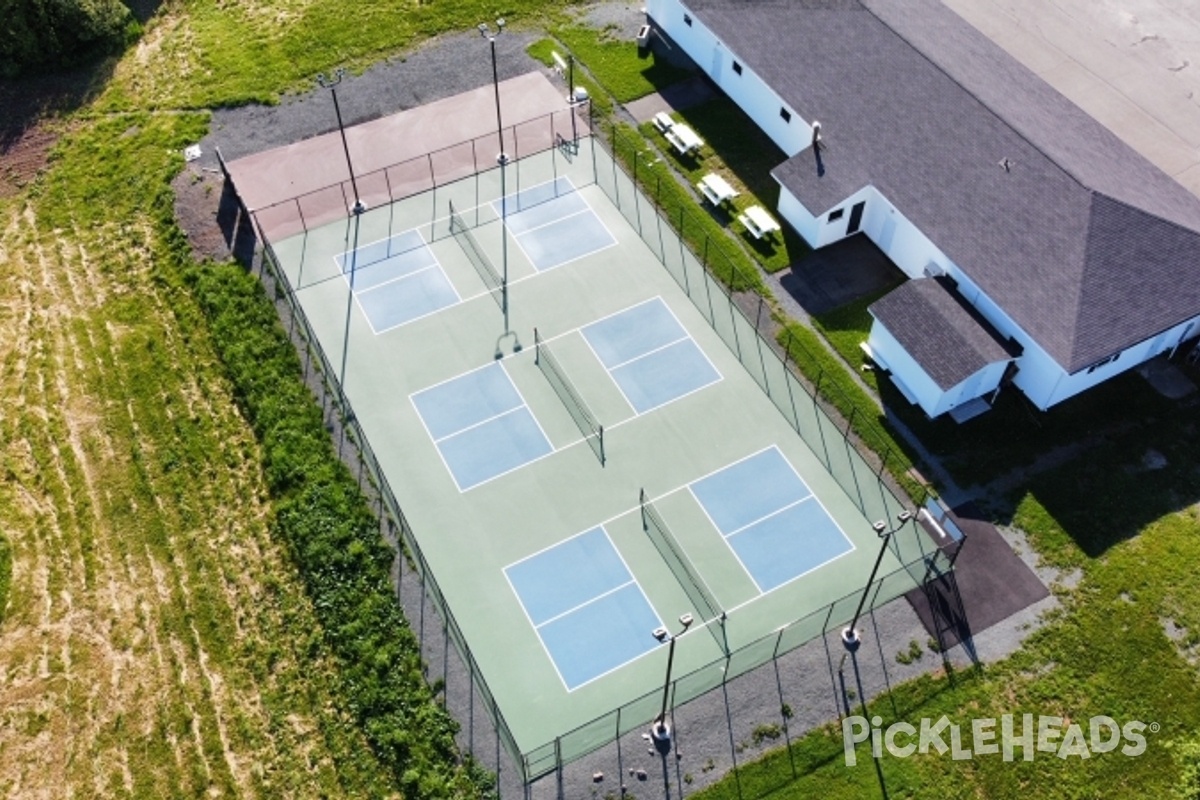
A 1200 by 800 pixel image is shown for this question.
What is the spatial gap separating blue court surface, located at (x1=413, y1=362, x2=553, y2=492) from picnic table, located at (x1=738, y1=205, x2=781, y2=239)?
35.1ft

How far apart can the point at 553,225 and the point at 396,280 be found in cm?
614

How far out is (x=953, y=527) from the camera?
1177 inches

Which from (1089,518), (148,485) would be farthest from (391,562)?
(1089,518)

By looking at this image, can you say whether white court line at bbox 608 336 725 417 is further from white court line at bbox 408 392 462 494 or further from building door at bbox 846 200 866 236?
building door at bbox 846 200 866 236

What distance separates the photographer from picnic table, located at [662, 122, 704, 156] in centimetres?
4059

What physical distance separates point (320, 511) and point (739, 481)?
12375 millimetres

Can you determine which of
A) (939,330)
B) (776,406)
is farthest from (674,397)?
(939,330)

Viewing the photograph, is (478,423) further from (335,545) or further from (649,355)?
(649,355)

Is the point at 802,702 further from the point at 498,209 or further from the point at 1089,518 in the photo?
the point at 498,209

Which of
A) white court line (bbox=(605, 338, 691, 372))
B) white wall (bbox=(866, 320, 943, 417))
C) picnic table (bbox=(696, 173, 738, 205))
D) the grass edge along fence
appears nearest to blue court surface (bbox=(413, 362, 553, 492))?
the grass edge along fence

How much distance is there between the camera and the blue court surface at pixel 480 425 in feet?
104

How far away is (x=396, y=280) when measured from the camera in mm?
36688

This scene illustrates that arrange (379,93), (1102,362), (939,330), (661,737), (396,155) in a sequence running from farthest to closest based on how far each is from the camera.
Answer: (379,93) → (396,155) → (939,330) → (1102,362) → (661,737)

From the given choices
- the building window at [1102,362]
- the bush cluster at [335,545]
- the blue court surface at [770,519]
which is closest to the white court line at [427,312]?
the bush cluster at [335,545]
